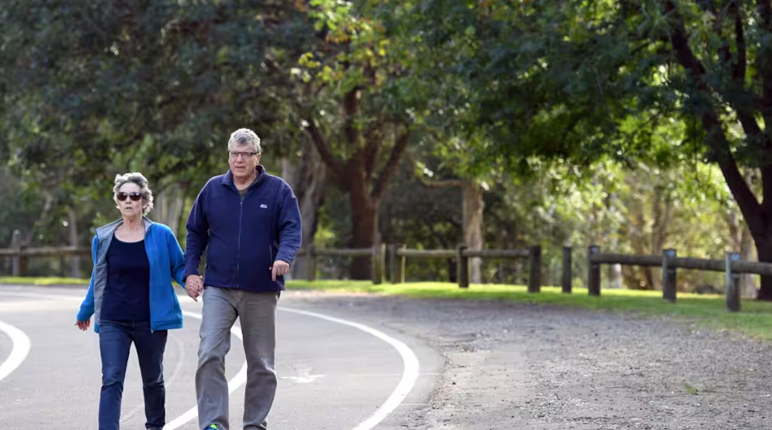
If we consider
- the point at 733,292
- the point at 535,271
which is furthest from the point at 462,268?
the point at 733,292

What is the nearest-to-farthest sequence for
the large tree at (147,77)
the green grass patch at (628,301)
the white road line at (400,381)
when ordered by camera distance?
the white road line at (400,381), the green grass patch at (628,301), the large tree at (147,77)

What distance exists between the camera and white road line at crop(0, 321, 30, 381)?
12656 millimetres

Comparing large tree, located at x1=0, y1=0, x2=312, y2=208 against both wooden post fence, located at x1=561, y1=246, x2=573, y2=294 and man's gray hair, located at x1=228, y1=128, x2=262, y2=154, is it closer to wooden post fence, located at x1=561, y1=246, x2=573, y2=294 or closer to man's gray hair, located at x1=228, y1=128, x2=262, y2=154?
wooden post fence, located at x1=561, y1=246, x2=573, y2=294

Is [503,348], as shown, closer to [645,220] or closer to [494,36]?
[494,36]

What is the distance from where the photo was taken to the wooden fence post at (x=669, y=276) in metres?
22.1

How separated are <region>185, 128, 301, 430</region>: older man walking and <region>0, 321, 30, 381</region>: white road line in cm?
453

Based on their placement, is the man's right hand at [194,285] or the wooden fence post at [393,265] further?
the wooden fence post at [393,265]

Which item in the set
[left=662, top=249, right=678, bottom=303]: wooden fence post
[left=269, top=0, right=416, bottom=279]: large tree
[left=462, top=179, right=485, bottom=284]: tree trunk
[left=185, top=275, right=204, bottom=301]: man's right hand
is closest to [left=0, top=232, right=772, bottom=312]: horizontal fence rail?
[left=662, top=249, right=678, bottom=303]: wooden fence post

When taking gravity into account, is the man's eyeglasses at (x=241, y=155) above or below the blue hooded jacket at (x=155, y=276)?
above

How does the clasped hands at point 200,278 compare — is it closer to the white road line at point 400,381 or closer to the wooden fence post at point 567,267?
the white road line at point 400,381

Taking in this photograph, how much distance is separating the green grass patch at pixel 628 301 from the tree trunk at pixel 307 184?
8116mm

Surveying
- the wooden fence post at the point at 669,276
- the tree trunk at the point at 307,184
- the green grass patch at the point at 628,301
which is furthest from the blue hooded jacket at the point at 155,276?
the tree trunk at the point at 307,184

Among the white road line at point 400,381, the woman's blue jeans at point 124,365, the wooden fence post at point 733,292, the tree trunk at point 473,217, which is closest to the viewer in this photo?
the woman's blue jeans at point 124,365

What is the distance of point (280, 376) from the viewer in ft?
39.8
